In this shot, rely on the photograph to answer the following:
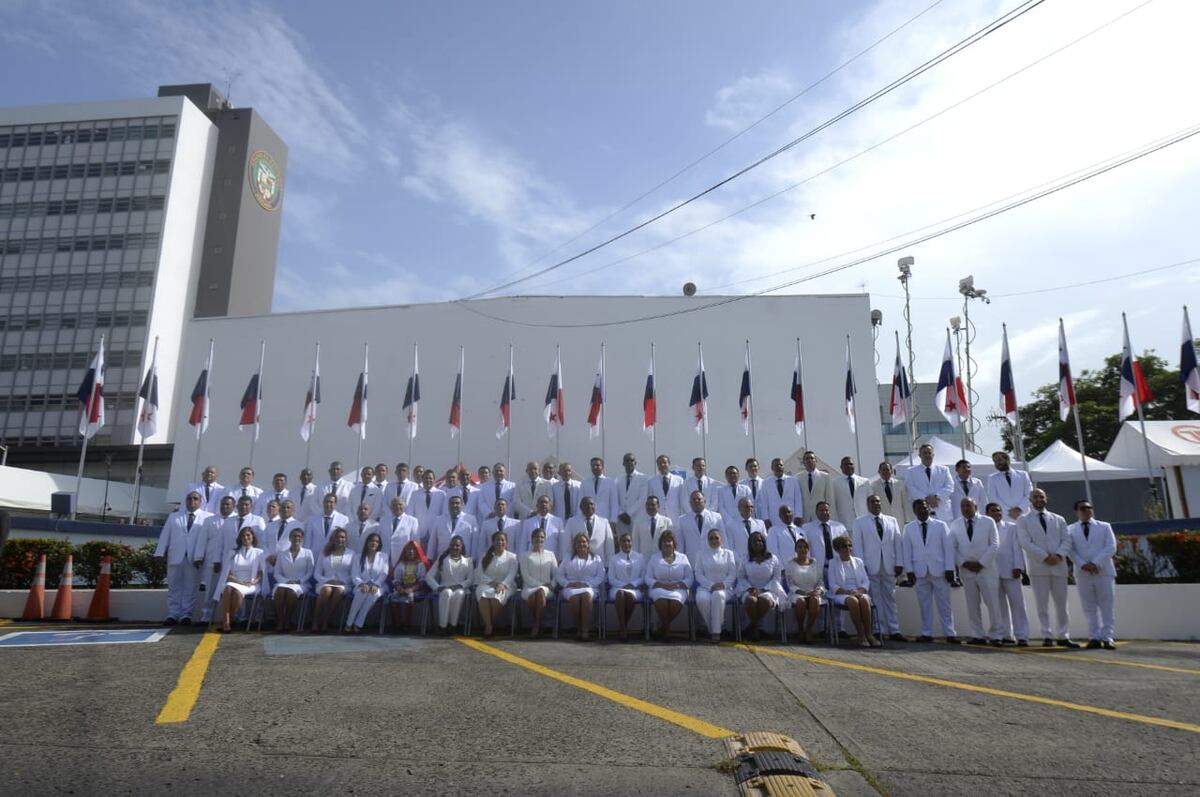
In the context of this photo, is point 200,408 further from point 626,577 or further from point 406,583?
point 626,577

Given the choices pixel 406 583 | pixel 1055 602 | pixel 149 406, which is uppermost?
pixel 149 406

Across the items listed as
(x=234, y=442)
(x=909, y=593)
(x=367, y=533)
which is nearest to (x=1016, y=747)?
(x=909, y=593)

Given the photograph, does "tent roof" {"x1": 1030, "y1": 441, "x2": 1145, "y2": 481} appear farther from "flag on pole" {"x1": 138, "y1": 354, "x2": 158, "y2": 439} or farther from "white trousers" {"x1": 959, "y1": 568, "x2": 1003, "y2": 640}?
"flag on pole" {"x1": 138, "y1": 354, "x2": 158, "y2": 439}

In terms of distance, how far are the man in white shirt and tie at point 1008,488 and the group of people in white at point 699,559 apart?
0.07 ft

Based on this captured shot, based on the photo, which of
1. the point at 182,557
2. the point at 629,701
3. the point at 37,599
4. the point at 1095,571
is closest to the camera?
the point at 629,701

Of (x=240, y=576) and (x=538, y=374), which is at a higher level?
(x=538, y=374)

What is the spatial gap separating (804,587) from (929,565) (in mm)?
1729

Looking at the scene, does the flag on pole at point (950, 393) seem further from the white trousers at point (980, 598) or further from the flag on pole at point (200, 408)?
the flag on pole at point (200, 408)

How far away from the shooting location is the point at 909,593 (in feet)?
34.6

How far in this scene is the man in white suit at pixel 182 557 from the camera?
34.5ft

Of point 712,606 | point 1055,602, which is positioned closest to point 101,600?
point 712,606

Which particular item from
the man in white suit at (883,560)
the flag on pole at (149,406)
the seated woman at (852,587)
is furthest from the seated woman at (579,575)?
the flag on pole at (149,406)

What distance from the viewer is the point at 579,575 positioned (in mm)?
9812

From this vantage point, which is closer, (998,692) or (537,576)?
(998,692)
